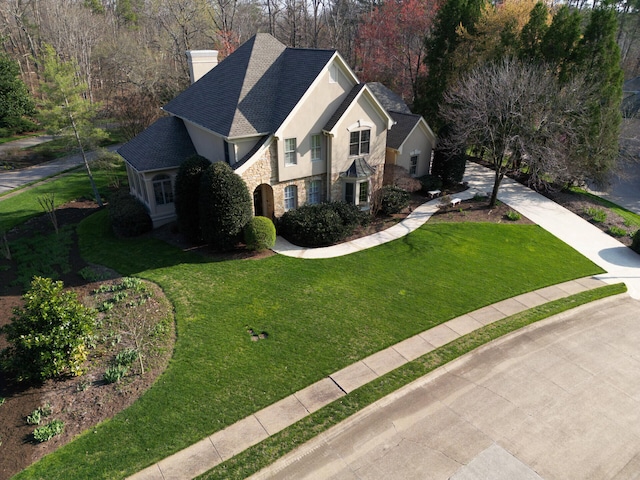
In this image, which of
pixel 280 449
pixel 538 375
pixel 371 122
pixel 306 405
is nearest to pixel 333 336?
pixel 306 405

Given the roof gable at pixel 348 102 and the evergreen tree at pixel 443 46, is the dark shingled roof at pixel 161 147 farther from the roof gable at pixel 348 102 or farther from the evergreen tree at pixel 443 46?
the evergreen tree at pixel 443 46

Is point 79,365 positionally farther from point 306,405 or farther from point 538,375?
point 538,375

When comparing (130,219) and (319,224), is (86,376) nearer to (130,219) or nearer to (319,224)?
(130,219)

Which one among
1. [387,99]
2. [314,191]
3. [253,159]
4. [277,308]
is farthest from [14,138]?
[277,308]

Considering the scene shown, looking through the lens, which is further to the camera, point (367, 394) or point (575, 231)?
point (575, 231)

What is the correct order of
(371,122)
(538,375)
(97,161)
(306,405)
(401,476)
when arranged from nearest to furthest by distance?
1. (401,476)
2. (306,405)
3. (538,375)
4. (371,122)
5. (97,161)

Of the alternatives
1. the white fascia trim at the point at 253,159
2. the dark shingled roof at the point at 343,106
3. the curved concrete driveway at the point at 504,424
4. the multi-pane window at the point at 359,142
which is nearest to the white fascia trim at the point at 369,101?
the dark shingled roof at the point at 343,106

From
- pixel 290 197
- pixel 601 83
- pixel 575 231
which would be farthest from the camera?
pixel 601 83
